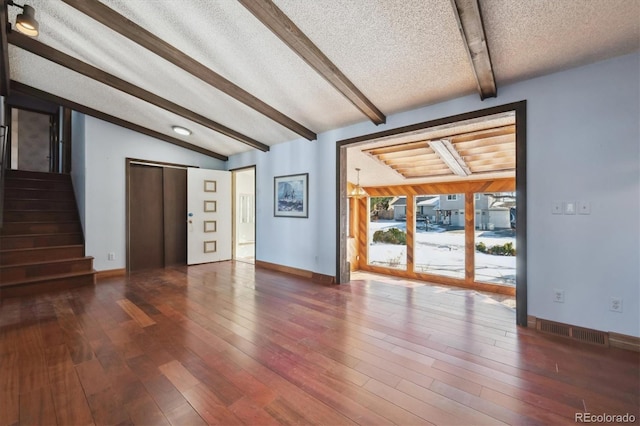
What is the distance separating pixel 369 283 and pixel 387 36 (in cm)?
338

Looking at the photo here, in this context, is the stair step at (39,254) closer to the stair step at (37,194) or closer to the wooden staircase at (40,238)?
the wooden staircase at (40,238)

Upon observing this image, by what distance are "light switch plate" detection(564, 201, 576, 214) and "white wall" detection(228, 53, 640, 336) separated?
0.05 meters

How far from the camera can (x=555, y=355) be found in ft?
6.92

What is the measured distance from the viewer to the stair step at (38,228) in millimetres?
4170

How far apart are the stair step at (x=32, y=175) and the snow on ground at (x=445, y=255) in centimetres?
685

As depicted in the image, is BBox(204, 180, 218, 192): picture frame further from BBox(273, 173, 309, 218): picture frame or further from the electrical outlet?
the electrical outlet

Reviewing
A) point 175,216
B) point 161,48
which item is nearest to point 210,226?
point 175,216

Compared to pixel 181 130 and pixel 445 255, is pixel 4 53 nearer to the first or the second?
pixel 181 130

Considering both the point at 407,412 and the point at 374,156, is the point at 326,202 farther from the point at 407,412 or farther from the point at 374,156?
the point at 407,412

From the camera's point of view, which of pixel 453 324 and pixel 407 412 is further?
pixel 453 324

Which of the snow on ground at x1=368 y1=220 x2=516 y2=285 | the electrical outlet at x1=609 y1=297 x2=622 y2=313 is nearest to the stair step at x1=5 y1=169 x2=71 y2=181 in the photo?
the snow on ground at x1=368 y1=220 x2=516 y2=285

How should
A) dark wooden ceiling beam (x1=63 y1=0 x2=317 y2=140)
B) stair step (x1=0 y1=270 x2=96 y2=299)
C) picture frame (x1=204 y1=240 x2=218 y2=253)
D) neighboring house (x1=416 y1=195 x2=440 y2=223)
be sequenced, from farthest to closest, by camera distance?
1. neighboring house (x1=416 y1=195 x2=440 y2=223)
2. picture frame (x1=204 y1=240 x2=218 y2=253)
3. stair step (x1=0 y1=270 x2=96 y2=299)
4. dark wooden ceiling beam (x1=63 y1=0 x2=317 y2=140)

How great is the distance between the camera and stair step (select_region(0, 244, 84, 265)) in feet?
12.4

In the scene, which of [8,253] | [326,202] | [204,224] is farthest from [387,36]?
[8,253]
